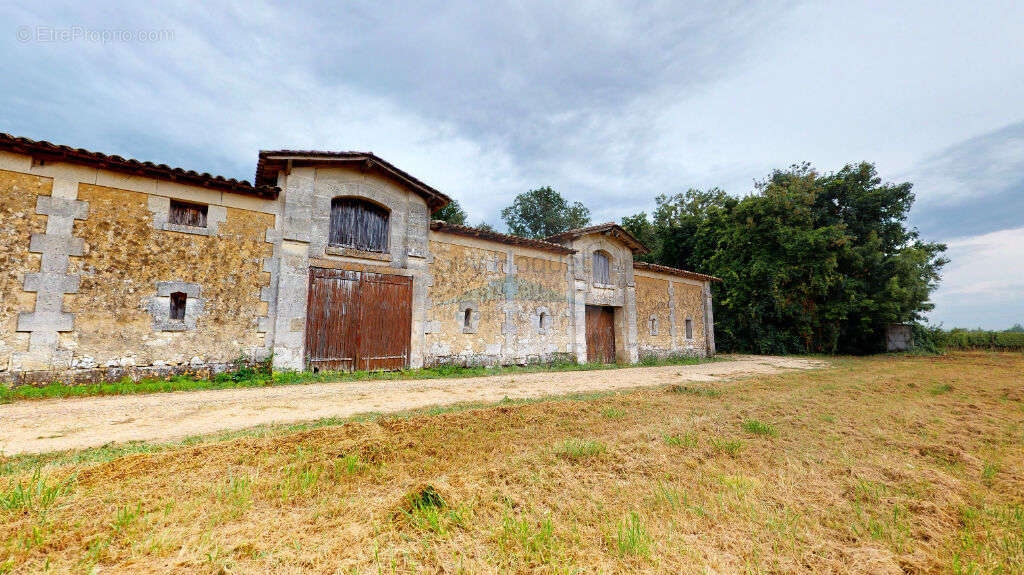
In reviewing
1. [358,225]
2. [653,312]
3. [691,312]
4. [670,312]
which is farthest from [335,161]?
[691,312]

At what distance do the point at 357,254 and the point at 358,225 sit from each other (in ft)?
2.77

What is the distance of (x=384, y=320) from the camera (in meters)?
10.0

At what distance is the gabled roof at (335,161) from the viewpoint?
898 cm

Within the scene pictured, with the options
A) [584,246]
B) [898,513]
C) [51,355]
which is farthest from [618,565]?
[584,246]

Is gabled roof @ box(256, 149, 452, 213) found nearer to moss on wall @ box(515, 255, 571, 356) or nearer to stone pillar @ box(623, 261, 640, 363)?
moss on wall @ box(515, 255, 571, 356)

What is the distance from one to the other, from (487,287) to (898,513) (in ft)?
33.3

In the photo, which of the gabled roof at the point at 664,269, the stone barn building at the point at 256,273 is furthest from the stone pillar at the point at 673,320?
the stone barn building at the point at 256,273

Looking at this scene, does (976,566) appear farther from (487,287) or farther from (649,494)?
(487,287)

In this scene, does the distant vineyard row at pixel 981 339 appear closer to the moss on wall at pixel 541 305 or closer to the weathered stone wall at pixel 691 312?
the weathered stone wall at pixel 691 312

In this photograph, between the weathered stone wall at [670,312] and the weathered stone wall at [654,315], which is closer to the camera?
the weathered stone wall at [654,315]

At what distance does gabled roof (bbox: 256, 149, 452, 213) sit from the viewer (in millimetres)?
8984

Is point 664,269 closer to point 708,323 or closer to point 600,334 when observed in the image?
point 708,323

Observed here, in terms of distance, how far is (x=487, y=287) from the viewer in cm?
1194

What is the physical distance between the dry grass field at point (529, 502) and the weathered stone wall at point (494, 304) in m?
6.86
